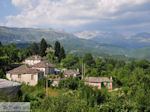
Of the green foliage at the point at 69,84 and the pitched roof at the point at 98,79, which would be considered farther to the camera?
the pitched roof at the point at 98,79

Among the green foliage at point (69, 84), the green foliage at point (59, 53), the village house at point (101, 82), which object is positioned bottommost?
the village house at point (101, 82)

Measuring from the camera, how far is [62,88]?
141ft

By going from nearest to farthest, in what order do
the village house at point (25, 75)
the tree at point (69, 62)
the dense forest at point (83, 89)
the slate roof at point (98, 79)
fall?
the dense forest at point (83, 89), the village house at point (25, 75), the slate roof at point (98, 79), the tree at point (69, 62)

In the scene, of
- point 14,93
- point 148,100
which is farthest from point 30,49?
point 14,93

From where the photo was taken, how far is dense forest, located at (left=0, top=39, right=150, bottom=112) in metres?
21.0

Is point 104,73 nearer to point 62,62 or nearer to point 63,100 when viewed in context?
point 62,62

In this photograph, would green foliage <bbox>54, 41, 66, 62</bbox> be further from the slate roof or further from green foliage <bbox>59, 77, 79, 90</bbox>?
green foliage <bbox>59, 77, 79, 90</bbox>

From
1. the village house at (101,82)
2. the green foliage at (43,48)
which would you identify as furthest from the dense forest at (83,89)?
the village house at (101,82)

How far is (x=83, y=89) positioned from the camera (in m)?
35.8

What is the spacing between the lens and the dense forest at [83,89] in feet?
68.7

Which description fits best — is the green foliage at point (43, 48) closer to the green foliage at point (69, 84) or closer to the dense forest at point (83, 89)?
the dense forest at point (83, 89)

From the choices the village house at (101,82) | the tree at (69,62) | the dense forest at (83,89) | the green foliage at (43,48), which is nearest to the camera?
the dense forest at (83,89)

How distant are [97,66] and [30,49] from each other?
18.4 metres

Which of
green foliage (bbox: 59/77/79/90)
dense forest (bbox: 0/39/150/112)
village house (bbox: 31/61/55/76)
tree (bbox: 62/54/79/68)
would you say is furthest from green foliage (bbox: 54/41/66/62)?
green foliage (bbox: 59/77/79/90)
